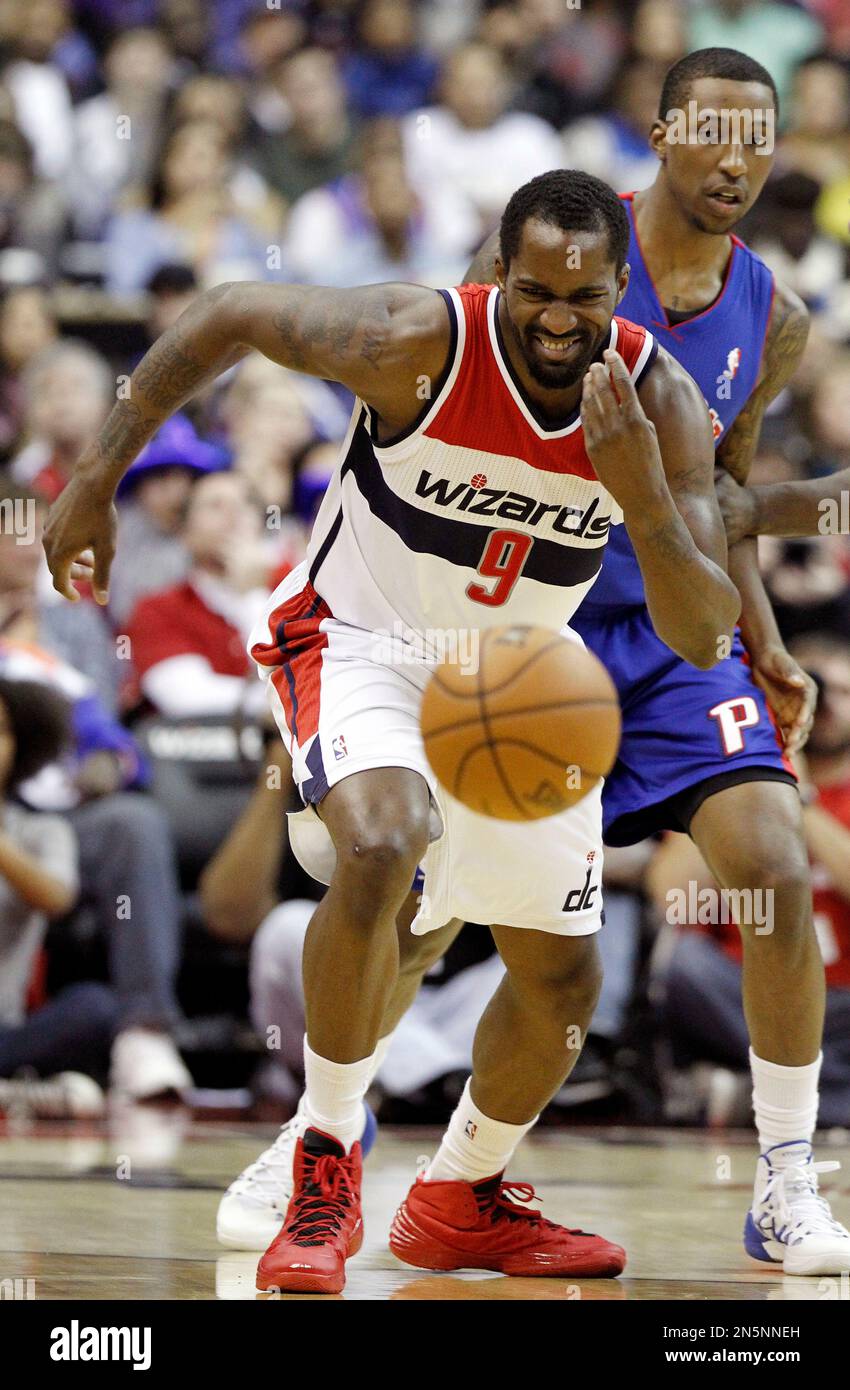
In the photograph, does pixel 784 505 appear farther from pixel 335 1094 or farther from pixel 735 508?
pixel 335 1094

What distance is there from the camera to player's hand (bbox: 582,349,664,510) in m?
3.68

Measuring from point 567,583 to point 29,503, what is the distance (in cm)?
449

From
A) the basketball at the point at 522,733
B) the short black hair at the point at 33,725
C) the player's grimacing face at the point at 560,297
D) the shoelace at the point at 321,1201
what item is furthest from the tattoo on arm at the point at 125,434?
the short black hair at the point at 33,725

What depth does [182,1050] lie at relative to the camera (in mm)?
7789

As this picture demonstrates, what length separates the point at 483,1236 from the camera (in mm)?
4340

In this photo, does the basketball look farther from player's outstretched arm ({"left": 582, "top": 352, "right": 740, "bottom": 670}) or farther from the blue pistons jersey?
the blue pistons jersey

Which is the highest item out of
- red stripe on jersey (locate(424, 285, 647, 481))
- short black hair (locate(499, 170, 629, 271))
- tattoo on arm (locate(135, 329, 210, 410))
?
short black hair (locate(499, 170, 629, 271))

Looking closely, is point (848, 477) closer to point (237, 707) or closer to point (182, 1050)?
point (237, 707)

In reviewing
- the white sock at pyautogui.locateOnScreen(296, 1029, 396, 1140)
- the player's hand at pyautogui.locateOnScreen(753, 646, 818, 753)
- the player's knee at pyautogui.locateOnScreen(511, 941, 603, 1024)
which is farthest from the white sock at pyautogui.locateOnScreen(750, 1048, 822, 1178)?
the white sock at pyautogui.locateOnScreen(296, 1029, 396, 1140)

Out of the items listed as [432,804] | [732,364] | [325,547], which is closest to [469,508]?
[325,547]

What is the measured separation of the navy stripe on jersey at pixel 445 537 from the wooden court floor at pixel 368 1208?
150cm

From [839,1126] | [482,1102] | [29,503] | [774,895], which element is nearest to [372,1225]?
[482,1102]

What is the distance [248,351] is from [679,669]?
131 centimetres

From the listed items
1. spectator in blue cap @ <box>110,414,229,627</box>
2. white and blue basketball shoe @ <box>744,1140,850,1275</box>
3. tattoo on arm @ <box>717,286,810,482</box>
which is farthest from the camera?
spectator in blue cap @ <box>110,414,229,627</box>
